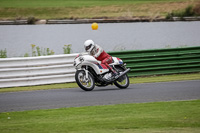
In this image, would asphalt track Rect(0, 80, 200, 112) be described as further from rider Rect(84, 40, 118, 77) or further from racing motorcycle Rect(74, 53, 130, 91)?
rider Rect(84, 40, 118, 77)

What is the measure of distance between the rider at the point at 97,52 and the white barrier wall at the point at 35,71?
2.25 metres

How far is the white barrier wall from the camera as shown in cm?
1313

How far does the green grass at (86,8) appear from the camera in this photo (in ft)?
153

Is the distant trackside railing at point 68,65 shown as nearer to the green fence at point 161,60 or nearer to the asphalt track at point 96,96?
the green fence at point 161,60

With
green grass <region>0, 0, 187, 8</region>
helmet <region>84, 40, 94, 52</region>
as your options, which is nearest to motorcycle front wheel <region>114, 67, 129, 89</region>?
helmet <region>84, 40, 94, 52</region>

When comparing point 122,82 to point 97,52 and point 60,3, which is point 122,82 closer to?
point 97,52

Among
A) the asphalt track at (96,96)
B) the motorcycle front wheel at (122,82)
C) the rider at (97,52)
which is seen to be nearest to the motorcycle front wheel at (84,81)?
the asphalt track at (96,96)

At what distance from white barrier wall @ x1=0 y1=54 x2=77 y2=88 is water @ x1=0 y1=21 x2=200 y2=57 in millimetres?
17766

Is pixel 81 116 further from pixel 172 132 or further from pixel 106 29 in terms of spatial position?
pixel 106 29

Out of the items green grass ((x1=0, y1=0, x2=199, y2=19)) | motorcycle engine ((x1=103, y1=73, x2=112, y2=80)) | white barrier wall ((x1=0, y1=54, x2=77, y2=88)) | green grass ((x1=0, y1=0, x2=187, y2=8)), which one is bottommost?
motorcycle engine ((x1=103, y1=73, x2=112, y2=80))

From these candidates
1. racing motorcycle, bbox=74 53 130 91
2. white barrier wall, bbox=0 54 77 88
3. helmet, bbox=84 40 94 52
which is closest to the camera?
racing motorcycle, bbox=74 53 130 91

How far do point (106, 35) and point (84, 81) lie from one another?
28.0m

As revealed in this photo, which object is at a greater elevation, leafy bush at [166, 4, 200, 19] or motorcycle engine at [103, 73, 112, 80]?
leafy bush at [166, 4, 200, 19]

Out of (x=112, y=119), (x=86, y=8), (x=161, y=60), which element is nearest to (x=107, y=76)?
(x=161, y=60)
